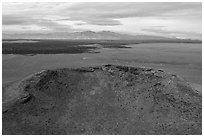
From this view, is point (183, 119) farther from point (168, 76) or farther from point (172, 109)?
point (168, 76)

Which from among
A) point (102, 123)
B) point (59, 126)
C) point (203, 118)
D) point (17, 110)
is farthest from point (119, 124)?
point (17, 110)

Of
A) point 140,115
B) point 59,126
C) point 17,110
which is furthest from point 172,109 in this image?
point 17,110

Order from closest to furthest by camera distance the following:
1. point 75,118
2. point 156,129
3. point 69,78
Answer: point 156,129 < point 75,118 < point 69,78

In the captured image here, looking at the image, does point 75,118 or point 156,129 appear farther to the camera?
point 75,118

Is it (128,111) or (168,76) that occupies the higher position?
(168,76)

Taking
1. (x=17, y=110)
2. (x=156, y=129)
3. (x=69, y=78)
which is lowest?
(x=156, y=129)

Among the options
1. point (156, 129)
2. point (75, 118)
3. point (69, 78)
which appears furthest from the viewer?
point (69, 78)
